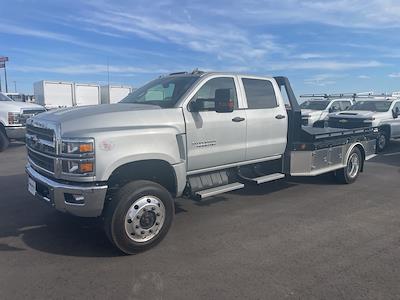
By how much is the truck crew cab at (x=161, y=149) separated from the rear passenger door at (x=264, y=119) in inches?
0.7

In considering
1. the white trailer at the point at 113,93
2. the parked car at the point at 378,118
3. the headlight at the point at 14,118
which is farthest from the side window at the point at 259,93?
the white trailer at the point at 113,93

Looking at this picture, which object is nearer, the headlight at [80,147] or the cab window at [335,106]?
the headlight at [80,147]

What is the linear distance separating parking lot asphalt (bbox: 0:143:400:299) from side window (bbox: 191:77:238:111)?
66.9 inches

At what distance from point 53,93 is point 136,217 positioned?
24.3 m

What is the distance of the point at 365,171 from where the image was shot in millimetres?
9422

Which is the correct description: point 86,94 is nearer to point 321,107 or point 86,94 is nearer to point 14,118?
point 14,118

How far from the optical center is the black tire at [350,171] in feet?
25.6

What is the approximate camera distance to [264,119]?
607cm

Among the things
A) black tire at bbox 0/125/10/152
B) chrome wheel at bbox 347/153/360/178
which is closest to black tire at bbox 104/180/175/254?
chrome wheel at bbox 347/153/360/178

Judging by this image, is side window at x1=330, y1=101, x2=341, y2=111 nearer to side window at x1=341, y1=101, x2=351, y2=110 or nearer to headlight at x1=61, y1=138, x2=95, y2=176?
side window at x1=341, y1=101, x2=351, y2=110

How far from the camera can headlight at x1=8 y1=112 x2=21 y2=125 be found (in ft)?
40.0

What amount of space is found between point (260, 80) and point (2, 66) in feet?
170

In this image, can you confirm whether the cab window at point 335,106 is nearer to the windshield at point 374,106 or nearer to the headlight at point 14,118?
the windshield at point 374,106

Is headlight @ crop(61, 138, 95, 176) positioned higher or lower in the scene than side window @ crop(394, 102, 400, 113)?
lower
